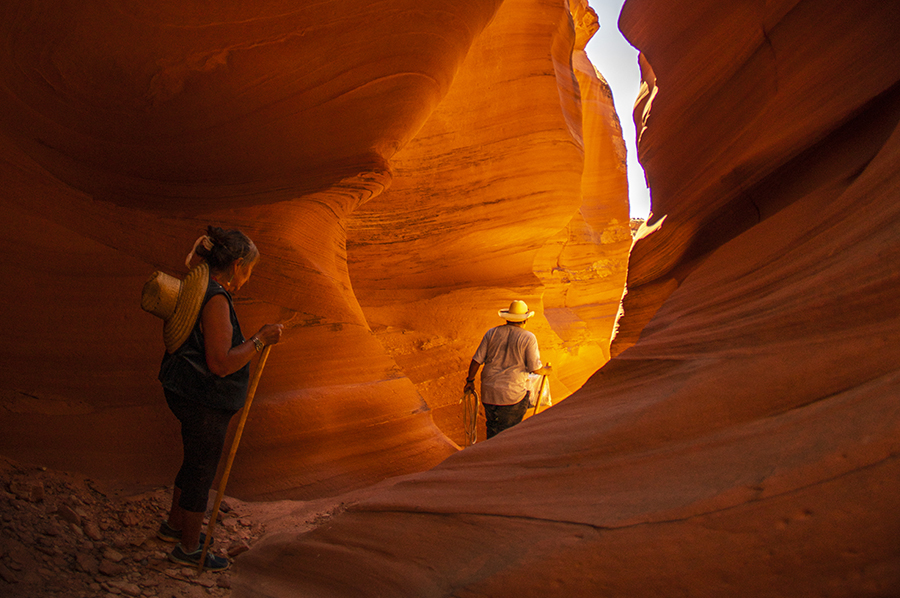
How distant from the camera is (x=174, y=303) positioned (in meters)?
2.30

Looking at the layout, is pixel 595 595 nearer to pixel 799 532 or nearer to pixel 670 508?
pixel 670 508

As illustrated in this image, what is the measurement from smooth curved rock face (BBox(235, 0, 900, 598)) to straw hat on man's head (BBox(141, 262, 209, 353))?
1.04 meters

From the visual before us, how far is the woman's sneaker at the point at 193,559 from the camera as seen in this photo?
7.52 feet

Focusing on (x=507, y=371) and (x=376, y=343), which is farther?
(x=376, y=343)

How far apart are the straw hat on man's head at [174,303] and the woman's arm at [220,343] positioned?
0.05 meters

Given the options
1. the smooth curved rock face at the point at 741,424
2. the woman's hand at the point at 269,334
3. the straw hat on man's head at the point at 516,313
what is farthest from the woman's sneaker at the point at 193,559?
the straw hat on man's head at the point at 516,313

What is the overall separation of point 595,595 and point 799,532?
49 centimetres

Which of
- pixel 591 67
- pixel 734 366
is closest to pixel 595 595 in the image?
pixel 734 366

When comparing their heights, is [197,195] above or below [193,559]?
above

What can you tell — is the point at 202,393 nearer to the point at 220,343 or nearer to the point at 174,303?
the point at 220,343

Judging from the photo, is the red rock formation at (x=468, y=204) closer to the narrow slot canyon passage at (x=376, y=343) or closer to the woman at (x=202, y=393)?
the narrow slot canyon passage at (x=376, y=343)

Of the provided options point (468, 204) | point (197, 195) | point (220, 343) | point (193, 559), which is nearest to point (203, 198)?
point (197, 195)

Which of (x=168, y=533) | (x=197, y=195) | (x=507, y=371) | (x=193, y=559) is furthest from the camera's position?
(x=507, y=371)

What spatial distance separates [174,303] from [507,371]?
298 cm
